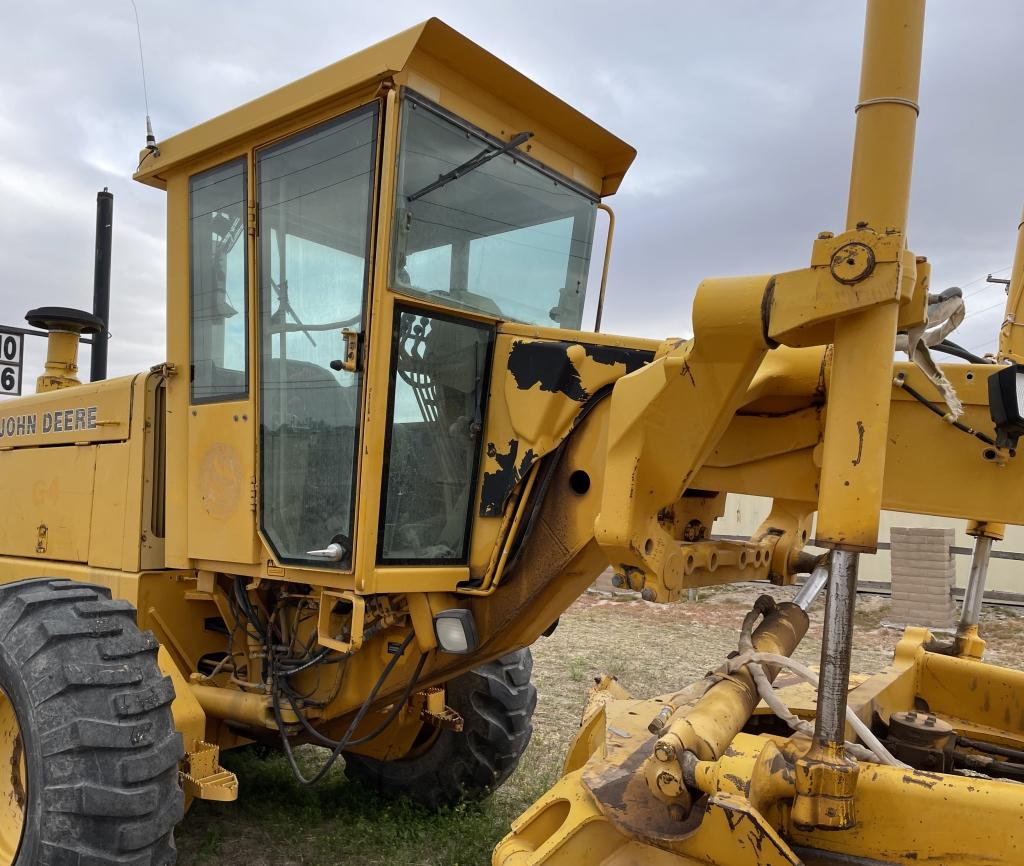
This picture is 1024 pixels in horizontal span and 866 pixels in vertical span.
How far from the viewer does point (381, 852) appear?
163 inches

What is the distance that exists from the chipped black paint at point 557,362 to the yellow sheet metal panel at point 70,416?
1.96 meters

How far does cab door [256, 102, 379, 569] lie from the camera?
322 centimetres

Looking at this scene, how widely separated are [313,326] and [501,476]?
0.93 metres

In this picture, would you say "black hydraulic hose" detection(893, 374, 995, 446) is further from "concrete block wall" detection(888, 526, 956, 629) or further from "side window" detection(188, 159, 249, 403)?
"concrete block wall" detection(888, 526, 956, 629)

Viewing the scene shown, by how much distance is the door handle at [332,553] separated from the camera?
3.22m

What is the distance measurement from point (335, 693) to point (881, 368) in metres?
2.62

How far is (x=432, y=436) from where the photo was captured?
129 inches

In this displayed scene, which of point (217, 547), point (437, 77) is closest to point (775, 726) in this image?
point (217, 547)

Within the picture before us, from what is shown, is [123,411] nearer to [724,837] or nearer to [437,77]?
[437,77]

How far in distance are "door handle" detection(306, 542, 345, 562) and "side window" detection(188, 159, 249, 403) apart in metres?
0.80

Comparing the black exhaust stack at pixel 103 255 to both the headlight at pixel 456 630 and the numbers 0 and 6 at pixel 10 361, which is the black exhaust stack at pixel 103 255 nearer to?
the numbers 0 and 6 at pixel 10 361

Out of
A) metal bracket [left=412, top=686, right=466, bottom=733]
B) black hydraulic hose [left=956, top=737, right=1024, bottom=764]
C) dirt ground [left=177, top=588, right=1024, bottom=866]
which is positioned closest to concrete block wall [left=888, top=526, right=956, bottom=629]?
dirt ground [left=177, top=588, right=1024, bottom=866]

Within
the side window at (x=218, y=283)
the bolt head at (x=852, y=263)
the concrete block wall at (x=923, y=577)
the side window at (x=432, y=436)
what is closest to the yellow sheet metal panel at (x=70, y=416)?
the side window at (x=218, y=283)

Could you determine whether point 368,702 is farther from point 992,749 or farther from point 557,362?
point 992,749
